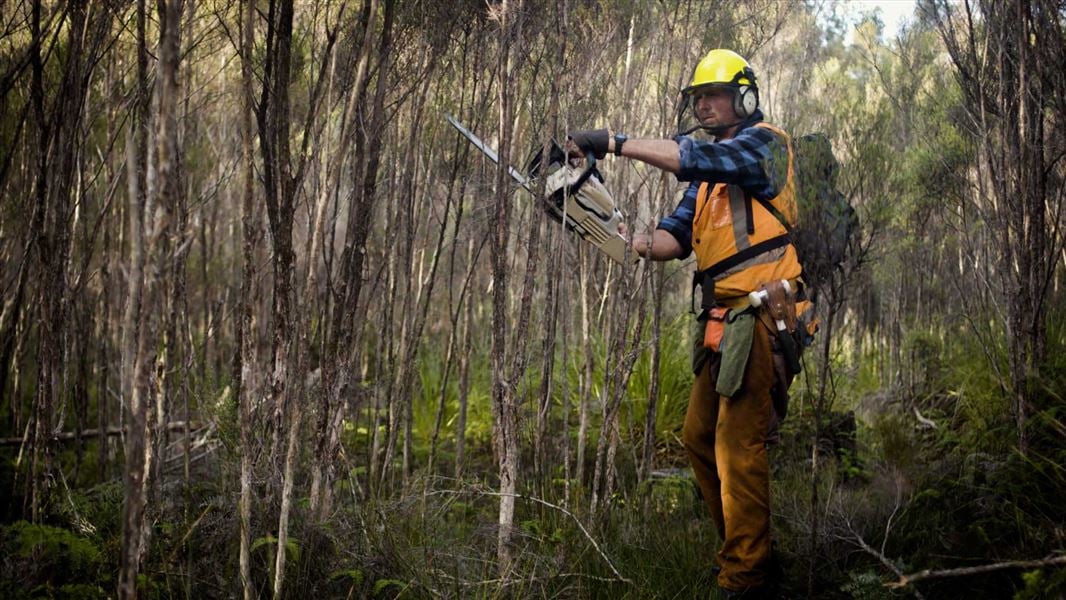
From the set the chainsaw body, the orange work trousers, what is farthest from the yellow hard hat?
the orange work trousers

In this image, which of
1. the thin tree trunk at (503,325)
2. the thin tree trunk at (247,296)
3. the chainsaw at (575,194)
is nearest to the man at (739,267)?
the chainsaw at (575,194)

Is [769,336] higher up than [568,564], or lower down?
higher up

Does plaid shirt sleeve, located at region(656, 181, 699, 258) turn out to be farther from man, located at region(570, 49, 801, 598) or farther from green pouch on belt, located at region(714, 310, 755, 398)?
green pouch on belt, located at region(714, 310, 755, 398)

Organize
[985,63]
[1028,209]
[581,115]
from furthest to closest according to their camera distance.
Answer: [581,115]
[985,63]
[1028,209]

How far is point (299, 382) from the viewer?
8.18ft

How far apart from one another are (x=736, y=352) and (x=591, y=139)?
37.7 inches

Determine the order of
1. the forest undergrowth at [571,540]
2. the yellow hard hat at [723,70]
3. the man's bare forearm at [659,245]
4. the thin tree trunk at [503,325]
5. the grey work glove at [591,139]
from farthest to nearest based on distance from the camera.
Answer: the man's bare forearm at [659,245]
the yellow hard hat at [723,70]
the grey work glove at [591,139]
the thin tree trunk at [503,325]
the forest undergrowth at [571,540]

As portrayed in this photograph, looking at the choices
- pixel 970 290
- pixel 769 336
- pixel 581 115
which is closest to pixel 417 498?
pixel 769 336

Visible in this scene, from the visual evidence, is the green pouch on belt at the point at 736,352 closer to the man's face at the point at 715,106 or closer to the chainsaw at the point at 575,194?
the chainsaw at the point at 575,194

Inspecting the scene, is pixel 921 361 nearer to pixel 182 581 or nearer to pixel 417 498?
pixel 417 498

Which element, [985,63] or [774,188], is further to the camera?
[985,63]

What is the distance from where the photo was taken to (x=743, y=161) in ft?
10.4

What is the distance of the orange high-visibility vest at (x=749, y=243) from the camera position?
128 inches

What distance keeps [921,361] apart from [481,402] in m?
3.42
